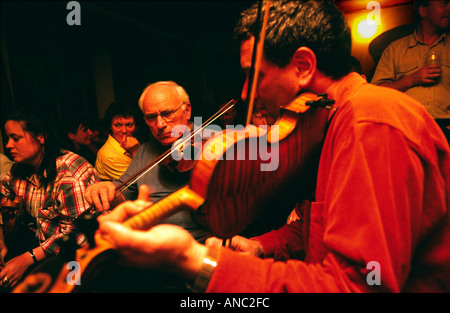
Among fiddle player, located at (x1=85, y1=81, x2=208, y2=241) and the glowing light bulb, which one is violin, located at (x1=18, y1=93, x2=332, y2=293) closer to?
fiddle player, located at (x1=85, y1=81, x2=208, y2=241)

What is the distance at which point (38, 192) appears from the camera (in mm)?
2104

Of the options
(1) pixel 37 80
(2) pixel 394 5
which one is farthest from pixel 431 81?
(1) pixel 37 80

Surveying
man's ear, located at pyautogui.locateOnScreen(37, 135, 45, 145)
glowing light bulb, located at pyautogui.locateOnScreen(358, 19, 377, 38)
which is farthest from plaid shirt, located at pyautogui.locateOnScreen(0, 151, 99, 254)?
glowing light bulb, located at pyautogui.locateOnScreen(358, 19, 377, 38)

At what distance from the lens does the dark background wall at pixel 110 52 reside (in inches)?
152

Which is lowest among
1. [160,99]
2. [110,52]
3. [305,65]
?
[160,99]

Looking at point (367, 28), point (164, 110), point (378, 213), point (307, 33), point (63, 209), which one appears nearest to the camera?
point (378, 213)

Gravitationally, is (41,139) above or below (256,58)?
below

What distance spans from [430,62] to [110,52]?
19.0 feet

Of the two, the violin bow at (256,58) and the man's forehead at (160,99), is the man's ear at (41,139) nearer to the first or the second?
the man's forehead at (160,99)

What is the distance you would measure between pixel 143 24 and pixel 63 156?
17.2ft

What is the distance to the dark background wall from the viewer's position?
3.86 m

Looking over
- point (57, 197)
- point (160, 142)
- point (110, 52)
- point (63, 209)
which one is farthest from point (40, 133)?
point (110, 52)

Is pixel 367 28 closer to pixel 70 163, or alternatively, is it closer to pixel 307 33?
pixel 307 33
